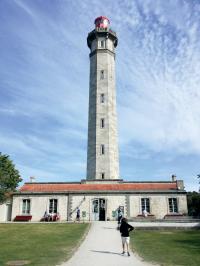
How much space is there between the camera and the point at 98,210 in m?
32.9

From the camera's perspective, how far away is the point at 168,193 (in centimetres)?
3294

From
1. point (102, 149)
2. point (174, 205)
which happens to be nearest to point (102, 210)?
point (174, 205)

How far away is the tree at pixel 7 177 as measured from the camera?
2922 centimetres

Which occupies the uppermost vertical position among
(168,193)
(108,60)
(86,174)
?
(108,60)

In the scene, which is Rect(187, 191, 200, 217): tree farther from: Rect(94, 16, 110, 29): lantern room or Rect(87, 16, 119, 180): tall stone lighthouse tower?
Rect(94, 16, 110, 29): lantern room

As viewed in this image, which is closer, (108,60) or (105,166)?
(105,166)

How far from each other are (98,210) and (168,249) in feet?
61.8

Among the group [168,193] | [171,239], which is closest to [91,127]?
[168,193]

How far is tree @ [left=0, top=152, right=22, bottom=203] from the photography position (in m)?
29.2

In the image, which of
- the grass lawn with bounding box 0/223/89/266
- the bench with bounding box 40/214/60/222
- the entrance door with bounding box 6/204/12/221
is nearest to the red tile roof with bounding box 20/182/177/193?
the entrance door with bounding box 6/204/12/221

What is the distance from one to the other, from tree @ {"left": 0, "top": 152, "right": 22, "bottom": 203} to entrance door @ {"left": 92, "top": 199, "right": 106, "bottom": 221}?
8.46 meters

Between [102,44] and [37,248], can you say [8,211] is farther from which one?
[102,44]

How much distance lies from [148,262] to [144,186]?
2383cm

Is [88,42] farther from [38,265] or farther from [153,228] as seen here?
[38,265]
